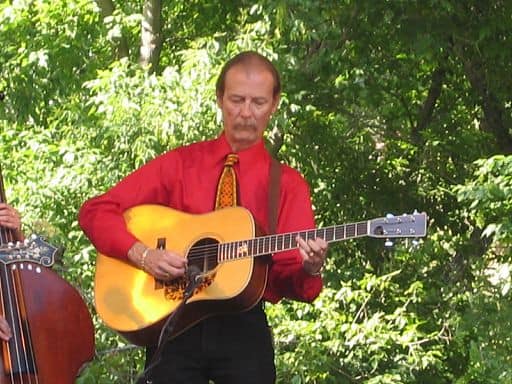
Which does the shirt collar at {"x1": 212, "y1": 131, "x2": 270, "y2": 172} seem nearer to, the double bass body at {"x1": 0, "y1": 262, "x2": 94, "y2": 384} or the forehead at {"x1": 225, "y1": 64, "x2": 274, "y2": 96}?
A: the forehead at {"x1": 225, "y1": 64, "x2": 274, "y2": 96}

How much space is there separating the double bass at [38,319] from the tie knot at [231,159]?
600mm

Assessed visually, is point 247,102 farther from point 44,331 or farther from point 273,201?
point 44,331

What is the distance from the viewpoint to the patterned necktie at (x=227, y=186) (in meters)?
3.95

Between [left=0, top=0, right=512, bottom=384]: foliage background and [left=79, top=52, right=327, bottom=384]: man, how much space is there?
265cm

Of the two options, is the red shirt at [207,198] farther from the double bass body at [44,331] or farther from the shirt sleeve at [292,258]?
the double bass body at [44,331]

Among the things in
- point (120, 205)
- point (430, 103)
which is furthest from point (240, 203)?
point (430, 103)

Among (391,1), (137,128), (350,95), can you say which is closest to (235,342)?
(137,128)

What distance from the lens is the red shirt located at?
12.7ft

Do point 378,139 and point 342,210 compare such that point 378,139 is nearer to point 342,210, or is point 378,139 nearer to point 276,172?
point 342,210

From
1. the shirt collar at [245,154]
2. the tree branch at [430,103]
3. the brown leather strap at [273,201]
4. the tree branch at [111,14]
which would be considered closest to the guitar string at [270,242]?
the brown leather strap at [273,201]

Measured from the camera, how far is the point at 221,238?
3871mm

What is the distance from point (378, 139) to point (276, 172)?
528 centimetres

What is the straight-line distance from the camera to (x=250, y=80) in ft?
12.9

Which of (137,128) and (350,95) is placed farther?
(350,95)
